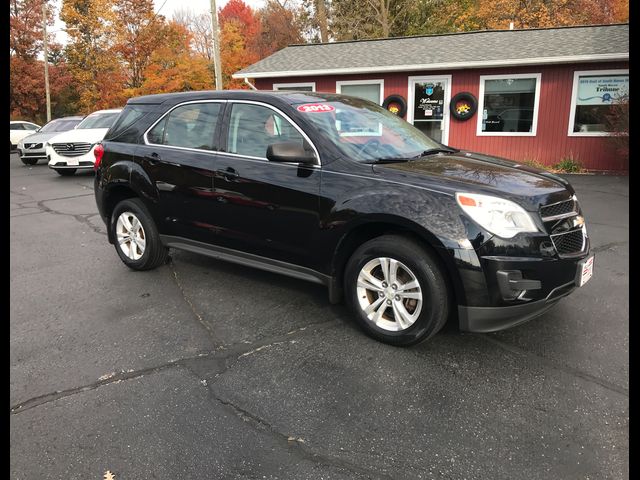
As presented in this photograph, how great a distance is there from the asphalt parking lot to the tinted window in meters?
1.34

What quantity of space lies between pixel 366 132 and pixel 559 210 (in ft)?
5.31

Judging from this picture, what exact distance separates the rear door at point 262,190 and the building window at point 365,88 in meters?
11.4

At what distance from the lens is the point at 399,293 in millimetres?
3340

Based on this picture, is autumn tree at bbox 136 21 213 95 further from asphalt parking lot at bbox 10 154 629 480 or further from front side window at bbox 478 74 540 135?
asphalt parking lot at bbox 10 154 629 480

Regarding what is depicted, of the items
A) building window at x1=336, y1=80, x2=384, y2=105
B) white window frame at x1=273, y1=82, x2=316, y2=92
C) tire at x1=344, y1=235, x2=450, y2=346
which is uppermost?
white window frame at x1=273, y1=82, x2=316, y2=92

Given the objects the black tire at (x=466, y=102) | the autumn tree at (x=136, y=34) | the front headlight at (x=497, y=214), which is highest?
the autumn tree at (x=136, y=34)

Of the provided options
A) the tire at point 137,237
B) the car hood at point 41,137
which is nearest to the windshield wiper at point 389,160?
the tire at point 137,237

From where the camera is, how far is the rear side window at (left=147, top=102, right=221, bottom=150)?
434 cm

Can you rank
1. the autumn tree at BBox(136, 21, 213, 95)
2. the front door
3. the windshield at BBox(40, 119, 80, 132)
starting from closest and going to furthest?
the front door → the windshield at BBox(40, 119, 80, 132) → the autumn tree at BBox(136, 21, 213, 95)

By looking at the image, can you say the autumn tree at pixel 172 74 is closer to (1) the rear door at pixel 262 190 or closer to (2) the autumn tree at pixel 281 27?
(2) the autumn tree at pixel 281 27

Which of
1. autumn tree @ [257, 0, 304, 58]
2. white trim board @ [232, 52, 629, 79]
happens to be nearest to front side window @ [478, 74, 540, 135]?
white trim board @ [232, 52, 629, 79]

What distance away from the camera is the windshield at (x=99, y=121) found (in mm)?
14125

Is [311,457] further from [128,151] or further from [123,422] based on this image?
[128,151]
